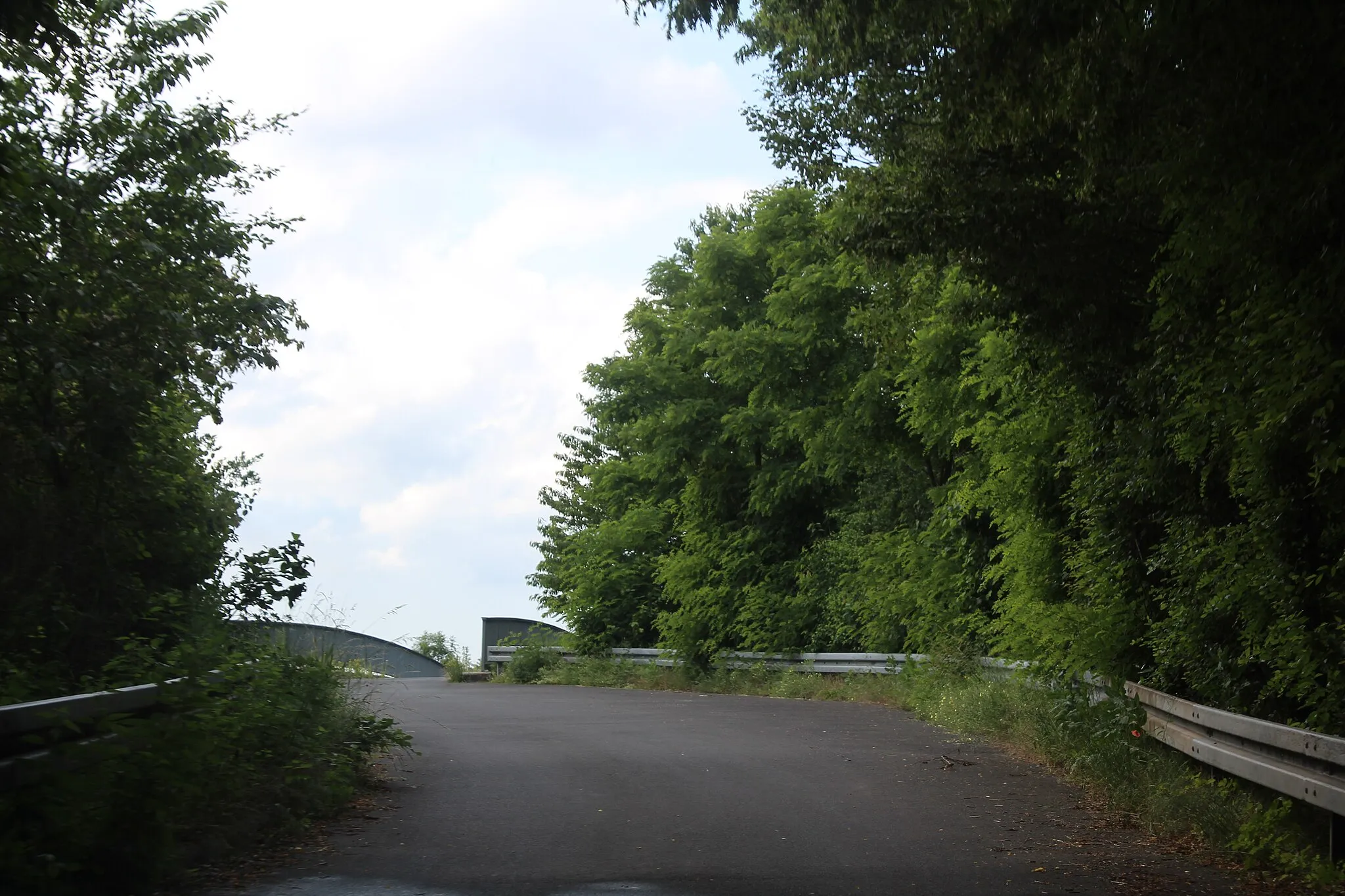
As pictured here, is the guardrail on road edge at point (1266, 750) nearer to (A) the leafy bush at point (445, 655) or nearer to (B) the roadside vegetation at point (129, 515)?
(B) the roadside vegetation at point (129, 515)

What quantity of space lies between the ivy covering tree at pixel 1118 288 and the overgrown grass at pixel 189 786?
6.29 meters

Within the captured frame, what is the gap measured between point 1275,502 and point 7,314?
9.90 metres

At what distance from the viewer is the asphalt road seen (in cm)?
714

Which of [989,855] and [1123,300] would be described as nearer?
[989,855]

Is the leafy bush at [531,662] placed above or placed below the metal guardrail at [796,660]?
above

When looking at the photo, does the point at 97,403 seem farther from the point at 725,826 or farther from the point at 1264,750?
the point at 1264,750

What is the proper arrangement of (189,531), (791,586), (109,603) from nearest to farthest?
(109,603), (189,531), (791,586)

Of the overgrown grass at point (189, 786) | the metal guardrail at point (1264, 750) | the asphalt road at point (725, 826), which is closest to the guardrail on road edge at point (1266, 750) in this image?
the metal guardrail at point (1264, 750)

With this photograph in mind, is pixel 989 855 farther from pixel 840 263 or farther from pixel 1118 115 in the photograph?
pixel 840 263

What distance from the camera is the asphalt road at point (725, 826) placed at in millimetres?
7141

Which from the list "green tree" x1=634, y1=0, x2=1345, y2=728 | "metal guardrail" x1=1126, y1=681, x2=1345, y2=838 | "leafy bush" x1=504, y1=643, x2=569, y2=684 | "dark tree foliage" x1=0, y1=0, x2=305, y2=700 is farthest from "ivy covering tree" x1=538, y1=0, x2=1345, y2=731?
"leafy bush" x1=504, y1=643, x2=569, y2=684

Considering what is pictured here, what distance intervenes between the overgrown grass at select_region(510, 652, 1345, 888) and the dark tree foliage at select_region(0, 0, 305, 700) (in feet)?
23.2

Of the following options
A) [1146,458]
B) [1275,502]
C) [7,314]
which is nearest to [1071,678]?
[1146,458]

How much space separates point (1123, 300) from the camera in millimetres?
11586
